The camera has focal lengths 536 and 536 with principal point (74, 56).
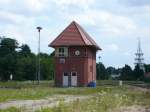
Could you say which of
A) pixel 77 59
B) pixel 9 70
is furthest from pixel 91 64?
pixel 9 70

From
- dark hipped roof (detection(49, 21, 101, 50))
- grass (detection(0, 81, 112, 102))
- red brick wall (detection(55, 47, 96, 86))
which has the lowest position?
grass (detection(0, 81, 112, 102))

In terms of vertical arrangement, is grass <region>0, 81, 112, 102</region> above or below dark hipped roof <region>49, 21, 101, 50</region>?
below

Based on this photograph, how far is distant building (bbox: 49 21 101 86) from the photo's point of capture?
75.9m

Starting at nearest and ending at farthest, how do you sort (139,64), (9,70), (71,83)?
(71,83) → (9,70) → (139,64)

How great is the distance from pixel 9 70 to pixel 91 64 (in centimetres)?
4333

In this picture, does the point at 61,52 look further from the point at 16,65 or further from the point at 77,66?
the point at 16,65

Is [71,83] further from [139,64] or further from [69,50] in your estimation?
[139,64]

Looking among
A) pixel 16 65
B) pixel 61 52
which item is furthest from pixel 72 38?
pixel 16 65

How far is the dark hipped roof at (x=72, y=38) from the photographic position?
76.4 meters

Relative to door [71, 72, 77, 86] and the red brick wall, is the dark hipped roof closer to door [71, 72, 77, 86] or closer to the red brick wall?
the red brick wall

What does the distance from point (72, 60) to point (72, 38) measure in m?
3.42

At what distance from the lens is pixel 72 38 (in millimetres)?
77875

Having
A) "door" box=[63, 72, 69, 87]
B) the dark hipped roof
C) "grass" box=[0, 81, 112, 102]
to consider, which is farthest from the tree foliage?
"grass" box=[0, 81, 112, 102]

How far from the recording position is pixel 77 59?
76.8m
